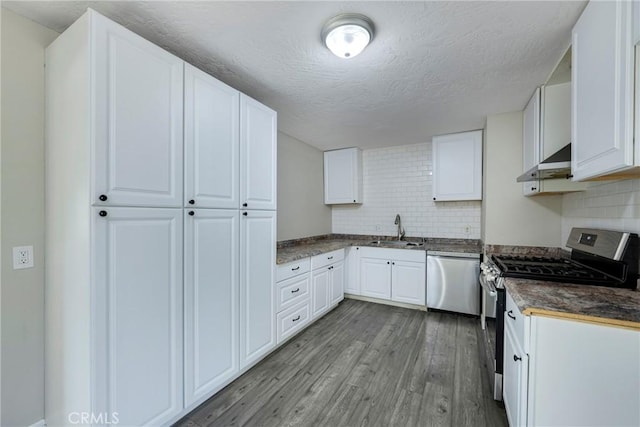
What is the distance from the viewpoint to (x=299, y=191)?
379cm

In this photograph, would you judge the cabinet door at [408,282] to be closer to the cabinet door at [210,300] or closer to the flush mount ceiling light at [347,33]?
the cabinet door at [210,300]

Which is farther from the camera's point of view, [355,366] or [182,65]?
[355,366]

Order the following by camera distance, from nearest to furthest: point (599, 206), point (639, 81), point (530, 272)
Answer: point (639, 81)
point (530, 272)
point (599, 206)

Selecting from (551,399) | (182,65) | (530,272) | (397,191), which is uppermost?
(182,65)

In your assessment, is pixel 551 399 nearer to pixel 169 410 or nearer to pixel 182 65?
pixel 169 410

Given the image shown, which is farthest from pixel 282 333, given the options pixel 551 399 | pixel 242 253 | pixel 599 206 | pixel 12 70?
pixel 599 206

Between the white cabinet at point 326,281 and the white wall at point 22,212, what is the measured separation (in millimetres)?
2178

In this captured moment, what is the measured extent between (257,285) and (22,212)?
1.46m

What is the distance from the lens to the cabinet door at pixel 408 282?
3.44 meters

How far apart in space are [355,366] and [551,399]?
1389 millimetres

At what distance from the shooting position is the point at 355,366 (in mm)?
2236

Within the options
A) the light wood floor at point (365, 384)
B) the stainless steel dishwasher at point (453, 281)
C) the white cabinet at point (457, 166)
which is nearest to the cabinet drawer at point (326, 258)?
the light wood floor at point (365, 384)

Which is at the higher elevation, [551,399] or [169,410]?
[551,399]

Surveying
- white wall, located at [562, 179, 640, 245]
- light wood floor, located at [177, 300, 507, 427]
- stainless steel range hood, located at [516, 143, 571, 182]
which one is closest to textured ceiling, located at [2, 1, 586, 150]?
stainless steel range hood, located at [516, 143, 571, 182]
